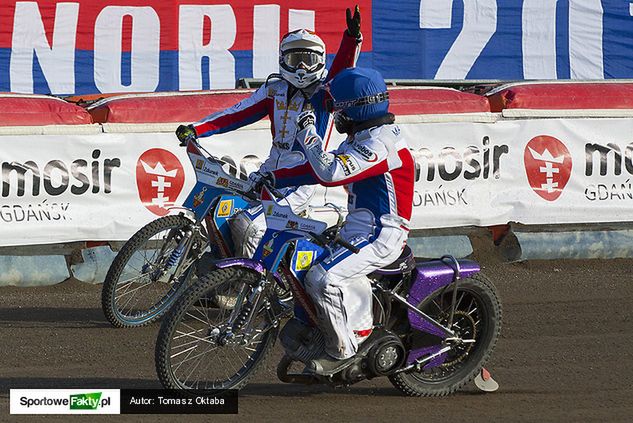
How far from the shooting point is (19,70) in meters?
14.3

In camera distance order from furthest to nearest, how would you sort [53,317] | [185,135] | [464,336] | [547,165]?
[547,165] → [53,317] → [185,135] → [464,336]

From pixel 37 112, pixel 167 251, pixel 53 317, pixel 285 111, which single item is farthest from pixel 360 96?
pixel 37 112

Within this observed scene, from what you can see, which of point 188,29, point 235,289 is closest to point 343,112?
point 235,289

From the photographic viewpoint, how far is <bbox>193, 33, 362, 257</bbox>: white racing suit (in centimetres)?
852

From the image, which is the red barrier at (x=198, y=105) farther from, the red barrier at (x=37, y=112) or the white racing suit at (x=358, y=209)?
the white racing suit at (x=358, y=209)

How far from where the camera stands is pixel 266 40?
589 inches

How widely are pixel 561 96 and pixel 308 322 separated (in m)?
5.81

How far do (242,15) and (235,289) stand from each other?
8906 mm

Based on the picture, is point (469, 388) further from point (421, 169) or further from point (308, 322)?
point (421, 169)

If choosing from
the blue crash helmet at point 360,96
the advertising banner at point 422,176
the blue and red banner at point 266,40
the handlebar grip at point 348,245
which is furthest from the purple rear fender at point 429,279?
the blue and red banner at point 266,40

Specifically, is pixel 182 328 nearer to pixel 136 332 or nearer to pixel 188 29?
pixel 136 332

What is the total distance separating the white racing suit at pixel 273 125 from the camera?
8.52 meters

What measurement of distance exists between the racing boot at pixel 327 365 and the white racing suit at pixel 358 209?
0.03 meters

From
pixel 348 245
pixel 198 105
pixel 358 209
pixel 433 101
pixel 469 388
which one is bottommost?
pixel 469 388
